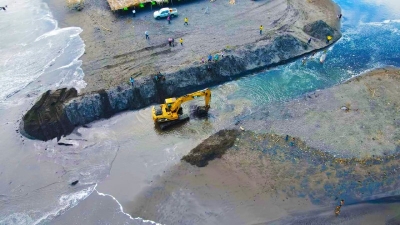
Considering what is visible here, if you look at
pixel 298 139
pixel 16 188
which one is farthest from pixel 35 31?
pixel 298 139

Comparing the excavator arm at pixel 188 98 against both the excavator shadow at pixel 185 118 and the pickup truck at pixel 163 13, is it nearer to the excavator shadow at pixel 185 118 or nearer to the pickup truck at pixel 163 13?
the excavator shadow at pixel 185 118

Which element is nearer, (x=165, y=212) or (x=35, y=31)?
(x=165, y=212)

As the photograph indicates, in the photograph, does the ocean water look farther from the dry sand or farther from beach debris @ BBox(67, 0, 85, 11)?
beach debris @ BBox(67, 0, 85, 11)

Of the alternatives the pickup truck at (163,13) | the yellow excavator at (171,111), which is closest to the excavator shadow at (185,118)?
the yellow excavator at (171,111)

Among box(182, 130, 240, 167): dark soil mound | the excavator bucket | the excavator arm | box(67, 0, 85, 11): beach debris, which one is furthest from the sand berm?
box(182, 130, 240, 167): dark soil mound

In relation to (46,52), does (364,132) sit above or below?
below

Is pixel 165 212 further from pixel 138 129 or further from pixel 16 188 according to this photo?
pixel 16 188
